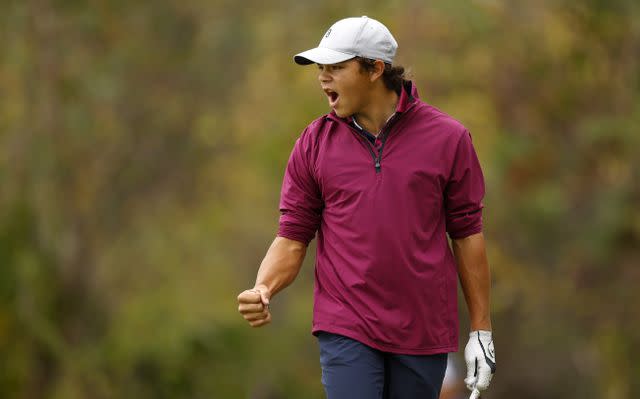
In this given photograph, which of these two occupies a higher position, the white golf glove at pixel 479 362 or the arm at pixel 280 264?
the arm at pixel 280 264

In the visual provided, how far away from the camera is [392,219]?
4852mm

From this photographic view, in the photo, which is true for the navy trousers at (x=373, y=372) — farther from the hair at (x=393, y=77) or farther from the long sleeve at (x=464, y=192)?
the hair at (x=393, y=77)

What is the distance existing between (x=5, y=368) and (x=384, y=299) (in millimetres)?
15917

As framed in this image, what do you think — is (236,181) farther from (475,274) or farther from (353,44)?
(353,44)

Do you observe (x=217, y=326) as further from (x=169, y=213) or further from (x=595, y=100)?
(x=595, y=100)

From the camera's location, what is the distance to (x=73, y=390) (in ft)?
64.5

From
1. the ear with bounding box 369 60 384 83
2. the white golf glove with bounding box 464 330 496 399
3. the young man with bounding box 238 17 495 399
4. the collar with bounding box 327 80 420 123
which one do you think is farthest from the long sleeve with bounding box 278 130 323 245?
the white golf glove with bounding box 464 330 496 399

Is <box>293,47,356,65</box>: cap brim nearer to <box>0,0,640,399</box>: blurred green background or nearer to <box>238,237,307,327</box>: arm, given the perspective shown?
<box>238,237,307,327</box>: arm

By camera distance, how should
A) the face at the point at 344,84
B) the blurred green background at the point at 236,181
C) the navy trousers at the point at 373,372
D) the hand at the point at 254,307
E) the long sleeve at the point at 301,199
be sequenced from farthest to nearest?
the blurred green background at the point at 236,181 → the long sleeve at the point at 301,199 → the face at the point at 344,84 → the navy trousers at the point at 373,372 → the hand at the point at 254,307

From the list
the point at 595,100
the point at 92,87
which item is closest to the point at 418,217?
the point at 92,87

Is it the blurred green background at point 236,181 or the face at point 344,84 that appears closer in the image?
the face at point 344,84

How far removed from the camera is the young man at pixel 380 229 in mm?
4855

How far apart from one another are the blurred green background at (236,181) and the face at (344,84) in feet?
49.1

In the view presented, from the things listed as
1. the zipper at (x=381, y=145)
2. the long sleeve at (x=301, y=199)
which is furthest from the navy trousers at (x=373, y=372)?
the zipper at (x=381, y=145)
